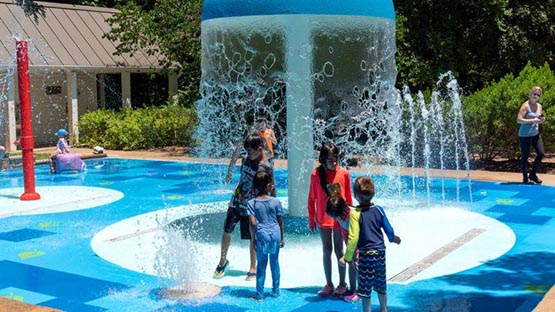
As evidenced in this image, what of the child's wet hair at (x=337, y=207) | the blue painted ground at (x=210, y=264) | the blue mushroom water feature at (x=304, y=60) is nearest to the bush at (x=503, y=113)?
the blue painted ground at (x=210, y=264)

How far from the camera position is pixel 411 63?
65.2 feet

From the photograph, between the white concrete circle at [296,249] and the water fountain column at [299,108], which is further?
the water fountain column at [299,108]

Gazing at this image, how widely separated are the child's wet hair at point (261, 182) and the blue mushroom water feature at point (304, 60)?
9.99 feet

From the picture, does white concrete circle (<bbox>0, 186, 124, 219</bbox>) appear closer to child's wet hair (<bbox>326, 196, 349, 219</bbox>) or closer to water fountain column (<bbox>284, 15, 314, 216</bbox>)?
water fountain column (<bbox>284, 15, 314, 216</bbox>)

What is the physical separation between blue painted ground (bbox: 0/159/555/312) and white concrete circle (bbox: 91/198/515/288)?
0.65 feet

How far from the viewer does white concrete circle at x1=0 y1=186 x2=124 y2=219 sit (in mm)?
11234

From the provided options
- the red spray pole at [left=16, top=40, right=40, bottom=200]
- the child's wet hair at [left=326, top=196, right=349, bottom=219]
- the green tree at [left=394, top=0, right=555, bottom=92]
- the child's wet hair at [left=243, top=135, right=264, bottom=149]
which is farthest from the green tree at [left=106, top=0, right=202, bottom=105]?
the child's wet hair at [left=326, top=196, right=349, bottom=219]

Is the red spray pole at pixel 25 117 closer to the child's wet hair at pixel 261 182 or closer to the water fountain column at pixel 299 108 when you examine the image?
the water fountain column at pixel 299 108

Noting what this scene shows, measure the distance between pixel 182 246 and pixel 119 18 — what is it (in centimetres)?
1591

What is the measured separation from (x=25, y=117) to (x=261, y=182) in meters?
7.06

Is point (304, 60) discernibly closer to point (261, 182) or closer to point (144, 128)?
point (261, 182)

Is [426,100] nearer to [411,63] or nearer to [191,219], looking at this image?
[411,63]

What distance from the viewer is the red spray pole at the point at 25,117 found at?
37.2ft

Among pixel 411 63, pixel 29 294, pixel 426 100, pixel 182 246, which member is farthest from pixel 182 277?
pixel 411 63
